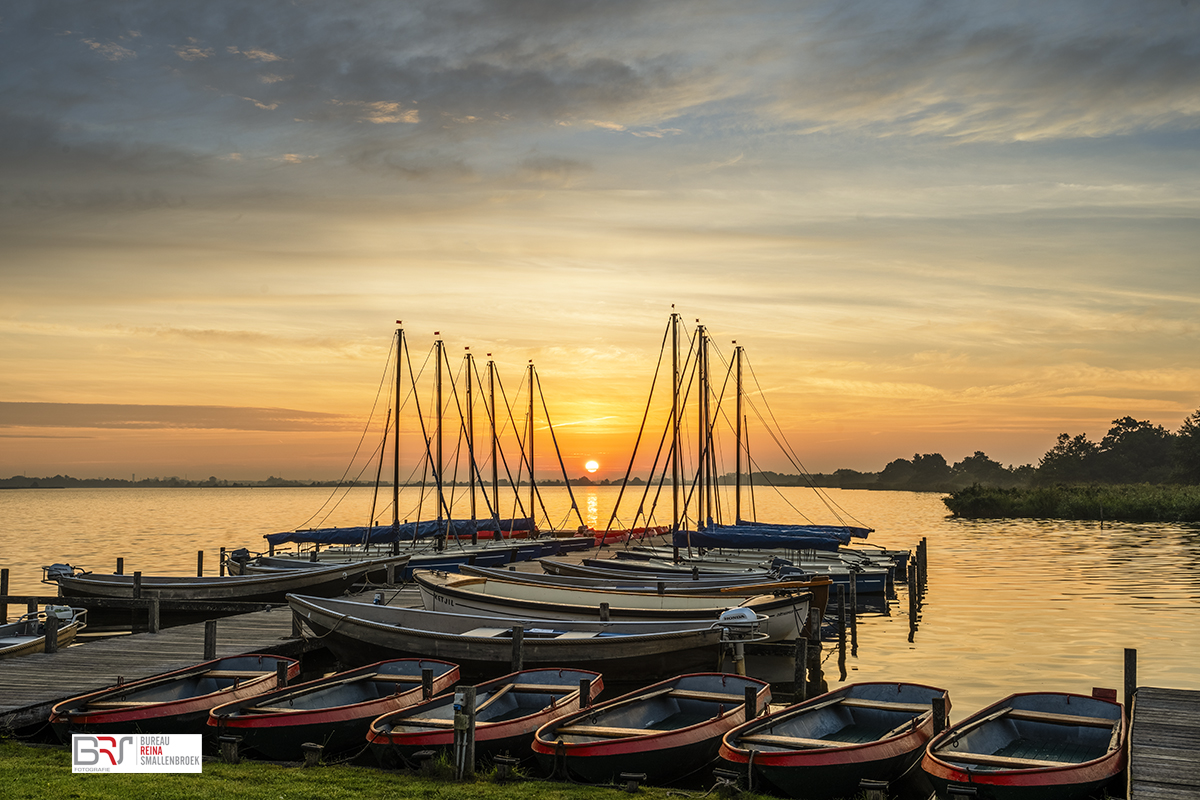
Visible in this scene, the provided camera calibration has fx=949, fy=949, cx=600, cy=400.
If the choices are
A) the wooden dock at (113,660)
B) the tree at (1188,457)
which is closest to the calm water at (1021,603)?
the wooden dock at (113,660)

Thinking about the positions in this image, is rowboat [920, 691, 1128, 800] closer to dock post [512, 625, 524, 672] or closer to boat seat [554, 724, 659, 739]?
boat seat [554, 724, 659, 739]

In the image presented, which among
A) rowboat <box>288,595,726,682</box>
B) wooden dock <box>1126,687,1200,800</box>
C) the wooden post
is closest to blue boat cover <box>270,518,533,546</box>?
rowboat <box>288,595,726,682</box>

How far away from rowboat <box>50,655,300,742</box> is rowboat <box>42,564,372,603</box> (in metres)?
15.7

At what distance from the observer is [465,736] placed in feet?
46.5

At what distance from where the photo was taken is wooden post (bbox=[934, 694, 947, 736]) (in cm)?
1513

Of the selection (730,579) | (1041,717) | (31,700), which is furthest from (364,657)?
(1041,717)

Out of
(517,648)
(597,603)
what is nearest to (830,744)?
(517,648)

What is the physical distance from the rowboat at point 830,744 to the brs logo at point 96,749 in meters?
9.21

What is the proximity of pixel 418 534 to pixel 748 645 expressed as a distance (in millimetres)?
30047

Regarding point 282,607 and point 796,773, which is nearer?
point 796,773

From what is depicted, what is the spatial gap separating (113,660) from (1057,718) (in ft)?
62.7

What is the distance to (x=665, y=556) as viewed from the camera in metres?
45.9

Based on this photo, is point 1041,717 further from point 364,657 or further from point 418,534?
point 418,534

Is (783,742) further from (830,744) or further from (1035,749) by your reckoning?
(1035,749)
